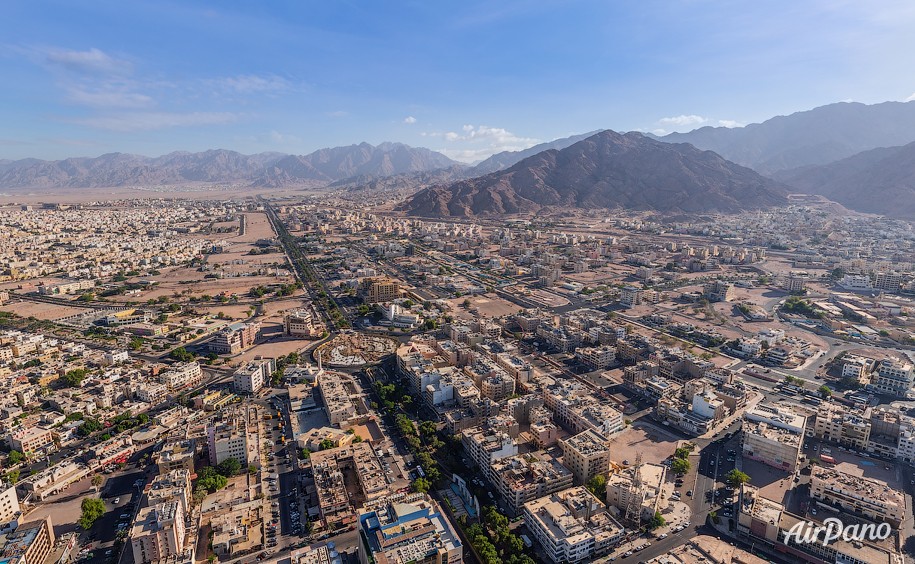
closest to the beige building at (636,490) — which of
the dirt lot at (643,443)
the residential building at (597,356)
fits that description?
the dirt lot at (643,443)

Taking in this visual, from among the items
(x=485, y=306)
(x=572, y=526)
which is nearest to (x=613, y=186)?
(x=485, y=306)

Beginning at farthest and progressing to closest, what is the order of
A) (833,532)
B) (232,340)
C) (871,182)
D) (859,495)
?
(871,182) → (232,340) → (859,495) → (833,532)

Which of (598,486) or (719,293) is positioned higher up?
(719,293)

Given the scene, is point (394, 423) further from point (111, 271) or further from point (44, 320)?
point (111, 271)

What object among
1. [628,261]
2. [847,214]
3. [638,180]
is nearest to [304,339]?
[628,261]

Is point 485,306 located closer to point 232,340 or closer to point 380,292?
point 380,292

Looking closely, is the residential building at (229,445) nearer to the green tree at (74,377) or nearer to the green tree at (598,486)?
the green tree at (74,377)
